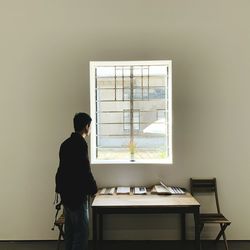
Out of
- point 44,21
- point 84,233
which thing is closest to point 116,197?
point 84,233

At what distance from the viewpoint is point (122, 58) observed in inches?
150

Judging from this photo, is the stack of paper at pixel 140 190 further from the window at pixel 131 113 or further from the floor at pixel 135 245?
the floor at pixel 135 245

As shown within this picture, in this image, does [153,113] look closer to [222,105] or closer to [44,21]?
[222,105]

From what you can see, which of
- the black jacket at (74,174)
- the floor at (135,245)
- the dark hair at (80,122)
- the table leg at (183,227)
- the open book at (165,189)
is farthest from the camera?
the table leg at (183,227)

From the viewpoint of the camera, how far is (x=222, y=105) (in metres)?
3.81

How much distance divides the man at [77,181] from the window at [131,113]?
53.3 inches

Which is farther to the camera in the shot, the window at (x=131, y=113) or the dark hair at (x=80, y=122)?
the window at (x=131, y=113)

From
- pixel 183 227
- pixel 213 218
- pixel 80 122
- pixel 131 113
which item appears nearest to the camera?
pixel 80 122


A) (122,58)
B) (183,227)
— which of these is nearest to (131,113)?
(122,58)

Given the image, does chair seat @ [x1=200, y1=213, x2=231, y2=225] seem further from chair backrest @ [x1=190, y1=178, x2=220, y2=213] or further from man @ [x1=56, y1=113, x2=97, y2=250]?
man @ [x1=56, y1=113, x2=97, y2=250]

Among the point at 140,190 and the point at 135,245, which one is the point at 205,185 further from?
the point at 135,245

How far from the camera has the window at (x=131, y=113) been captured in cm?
412

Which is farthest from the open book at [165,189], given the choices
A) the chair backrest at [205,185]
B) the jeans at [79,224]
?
the jeans at [79,224]

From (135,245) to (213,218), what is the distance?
100 cm
